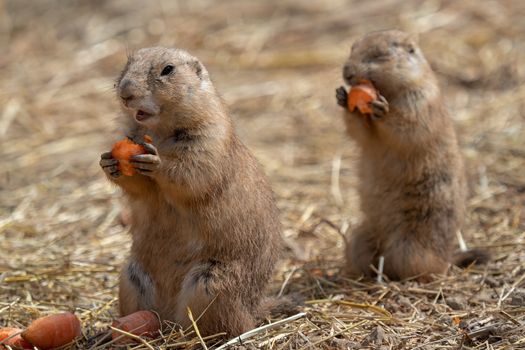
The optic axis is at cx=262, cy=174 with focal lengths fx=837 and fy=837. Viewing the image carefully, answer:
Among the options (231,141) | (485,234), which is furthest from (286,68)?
(231,141)

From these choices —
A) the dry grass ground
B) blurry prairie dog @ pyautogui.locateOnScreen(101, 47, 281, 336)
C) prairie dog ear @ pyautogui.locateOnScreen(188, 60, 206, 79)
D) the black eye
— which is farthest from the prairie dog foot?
the black eye

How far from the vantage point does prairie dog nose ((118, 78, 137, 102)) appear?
4734mm

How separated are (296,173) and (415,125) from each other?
9.45 ft

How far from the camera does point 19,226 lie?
25.0 ft

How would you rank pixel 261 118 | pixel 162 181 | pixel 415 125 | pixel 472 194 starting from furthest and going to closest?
pixel 261 118, pixel 472 194, pixel 415 125, pixel 162 181

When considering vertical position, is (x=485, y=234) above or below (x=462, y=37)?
below

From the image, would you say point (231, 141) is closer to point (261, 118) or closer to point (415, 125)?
point (415, 125)

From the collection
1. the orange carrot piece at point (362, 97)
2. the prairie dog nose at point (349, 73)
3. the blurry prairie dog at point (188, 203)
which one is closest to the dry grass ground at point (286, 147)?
the blurry prairie dog at point (188, 203)

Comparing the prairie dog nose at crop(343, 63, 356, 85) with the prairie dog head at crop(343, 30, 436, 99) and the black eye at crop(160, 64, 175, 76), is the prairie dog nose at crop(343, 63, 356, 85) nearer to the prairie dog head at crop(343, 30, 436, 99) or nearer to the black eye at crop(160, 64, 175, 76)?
the prairie dog head at crop(343, 30, 436, 99)

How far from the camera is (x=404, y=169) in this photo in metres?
Answer: 6.64

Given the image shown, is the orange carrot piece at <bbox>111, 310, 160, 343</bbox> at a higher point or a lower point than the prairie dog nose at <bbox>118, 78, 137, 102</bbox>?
lower

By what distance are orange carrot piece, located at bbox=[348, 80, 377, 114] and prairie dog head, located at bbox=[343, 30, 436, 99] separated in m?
0.12

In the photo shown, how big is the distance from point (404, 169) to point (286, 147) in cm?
357

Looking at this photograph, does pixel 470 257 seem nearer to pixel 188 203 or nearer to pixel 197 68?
pixel 188 203
